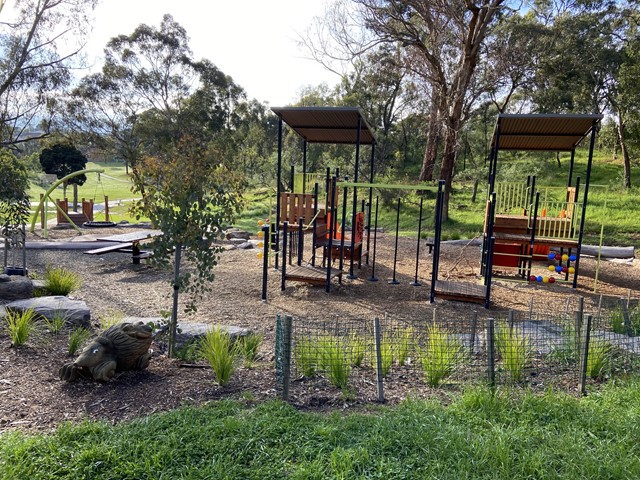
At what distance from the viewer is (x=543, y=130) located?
9.27 m

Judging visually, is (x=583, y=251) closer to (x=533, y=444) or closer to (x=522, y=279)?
(x=522, y=279)

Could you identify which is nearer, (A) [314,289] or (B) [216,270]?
(A) [314,289]

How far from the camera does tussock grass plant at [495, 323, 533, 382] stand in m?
3.99

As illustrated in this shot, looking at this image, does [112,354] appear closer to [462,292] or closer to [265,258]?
[265,258]

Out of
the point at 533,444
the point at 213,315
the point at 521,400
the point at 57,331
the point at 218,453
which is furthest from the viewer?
the point at 213,315

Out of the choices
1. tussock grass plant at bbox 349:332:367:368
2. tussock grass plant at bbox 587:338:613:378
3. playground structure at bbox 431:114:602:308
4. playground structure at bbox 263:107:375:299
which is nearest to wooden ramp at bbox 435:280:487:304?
playground structure at bbox 431:114:602:308

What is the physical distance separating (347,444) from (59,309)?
4.08 meters

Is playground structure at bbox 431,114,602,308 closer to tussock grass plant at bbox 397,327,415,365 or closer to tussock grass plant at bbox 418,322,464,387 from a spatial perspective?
tussock grass plant at bbox 397,327,415,365

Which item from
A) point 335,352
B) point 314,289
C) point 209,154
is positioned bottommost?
point 314,289

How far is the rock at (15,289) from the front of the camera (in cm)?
613

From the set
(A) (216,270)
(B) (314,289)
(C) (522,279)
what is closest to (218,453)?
(B) (314,289)

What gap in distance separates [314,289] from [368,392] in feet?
15.0

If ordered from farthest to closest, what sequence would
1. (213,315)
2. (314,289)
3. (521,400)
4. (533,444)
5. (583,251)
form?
(583,251)
(314,289)
(213,315)
(521,400)
(533,444)

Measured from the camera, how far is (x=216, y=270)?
9836mm
